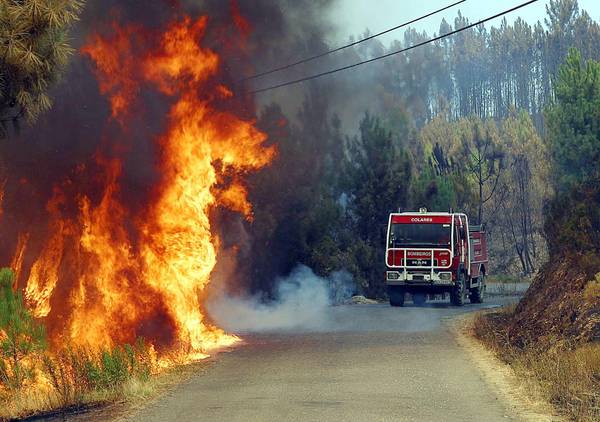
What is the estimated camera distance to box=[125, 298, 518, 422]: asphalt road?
35.3ft

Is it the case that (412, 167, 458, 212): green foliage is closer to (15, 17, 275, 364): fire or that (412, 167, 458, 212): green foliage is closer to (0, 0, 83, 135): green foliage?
(15, 17, 275, 364): fire

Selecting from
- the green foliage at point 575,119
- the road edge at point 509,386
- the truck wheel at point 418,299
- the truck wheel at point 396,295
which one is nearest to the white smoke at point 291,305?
the truck wheel at point 396,295

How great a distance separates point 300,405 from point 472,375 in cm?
367

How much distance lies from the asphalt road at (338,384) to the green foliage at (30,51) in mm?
4266

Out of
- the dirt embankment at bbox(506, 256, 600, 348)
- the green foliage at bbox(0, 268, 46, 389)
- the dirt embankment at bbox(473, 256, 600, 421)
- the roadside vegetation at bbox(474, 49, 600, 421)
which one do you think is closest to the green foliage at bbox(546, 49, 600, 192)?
the roadside vegetation at bbox(474, 49, 600, 421)

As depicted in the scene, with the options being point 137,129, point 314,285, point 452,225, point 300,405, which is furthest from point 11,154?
point 314,285

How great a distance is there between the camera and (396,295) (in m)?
31.1

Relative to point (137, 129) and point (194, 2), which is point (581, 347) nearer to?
point (137, 129)

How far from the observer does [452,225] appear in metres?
30.0

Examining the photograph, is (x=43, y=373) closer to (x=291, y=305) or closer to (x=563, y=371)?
(x=563, y=371)

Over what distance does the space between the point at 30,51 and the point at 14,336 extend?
13.6 ft

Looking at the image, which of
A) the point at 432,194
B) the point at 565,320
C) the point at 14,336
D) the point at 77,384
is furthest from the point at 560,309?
the point at 432,194

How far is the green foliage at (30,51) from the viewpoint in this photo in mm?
10914

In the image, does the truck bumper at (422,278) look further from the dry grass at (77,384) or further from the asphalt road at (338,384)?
the dry grass at (77,384)
